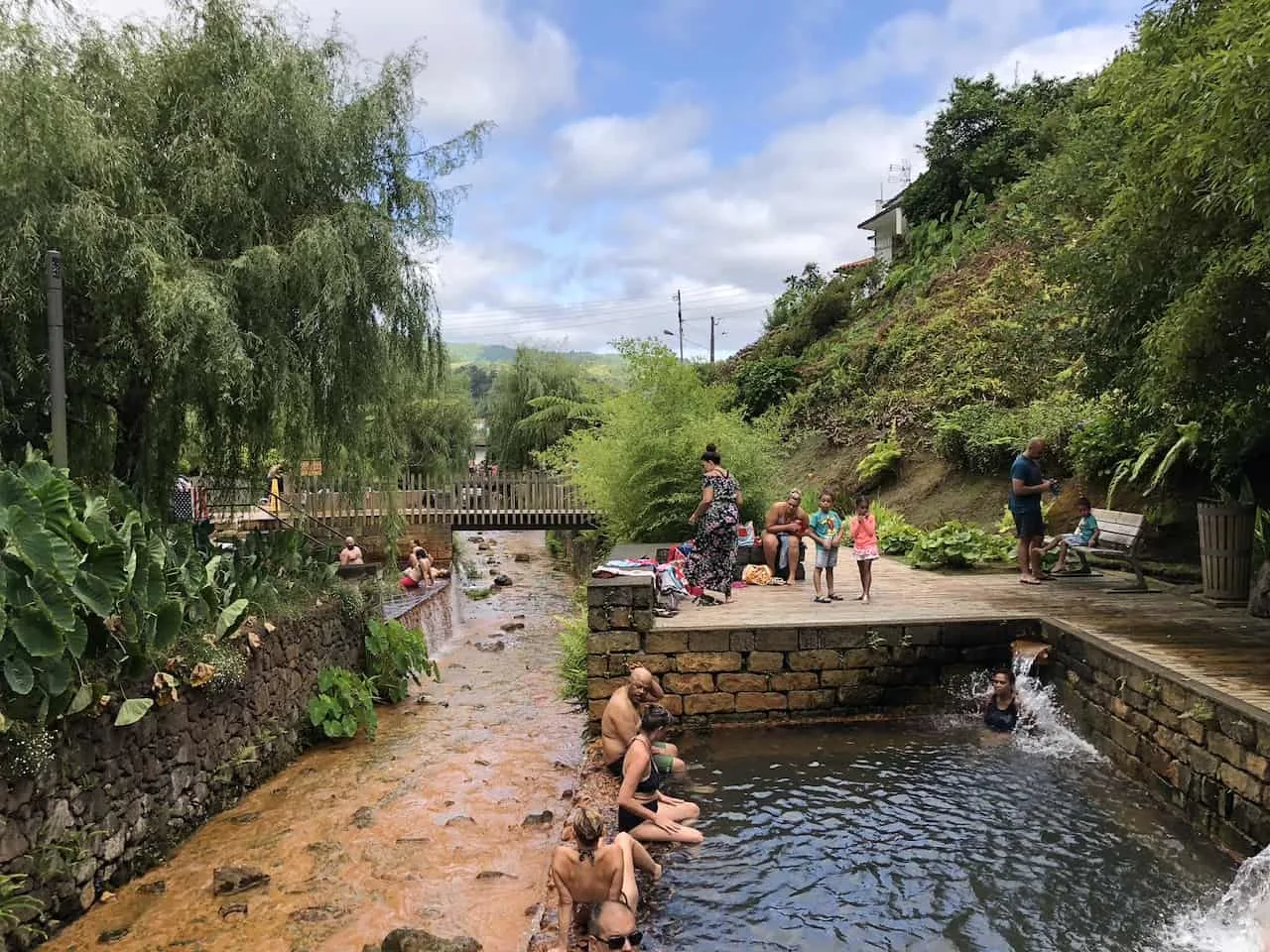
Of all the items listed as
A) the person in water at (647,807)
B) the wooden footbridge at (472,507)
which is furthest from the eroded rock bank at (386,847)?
the wooden footbridge at (472,507)

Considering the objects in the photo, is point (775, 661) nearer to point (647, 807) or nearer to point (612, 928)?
point (647, 807)

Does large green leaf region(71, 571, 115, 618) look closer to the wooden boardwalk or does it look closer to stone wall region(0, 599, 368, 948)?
stone wall region(0, 599, 368, 948)

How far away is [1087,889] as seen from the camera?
193 inches

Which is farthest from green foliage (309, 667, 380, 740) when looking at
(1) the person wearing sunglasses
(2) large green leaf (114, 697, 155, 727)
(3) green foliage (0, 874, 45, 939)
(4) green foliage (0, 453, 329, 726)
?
(1) the person wearing sunglasses

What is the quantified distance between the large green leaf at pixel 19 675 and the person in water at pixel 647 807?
3518 mm

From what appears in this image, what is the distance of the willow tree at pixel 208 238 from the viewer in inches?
283

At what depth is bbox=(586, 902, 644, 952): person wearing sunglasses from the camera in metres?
4.47

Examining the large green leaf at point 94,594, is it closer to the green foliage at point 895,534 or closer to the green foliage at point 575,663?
the green foliage at point 575,663

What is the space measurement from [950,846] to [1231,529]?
17.4ft

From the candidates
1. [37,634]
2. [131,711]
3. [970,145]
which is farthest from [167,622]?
[970,145]

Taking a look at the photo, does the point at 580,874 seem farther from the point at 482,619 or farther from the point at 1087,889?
the point at 482,619

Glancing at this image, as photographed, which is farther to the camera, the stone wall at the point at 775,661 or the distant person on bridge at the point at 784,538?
the distant person on bridge at the point at 784,538

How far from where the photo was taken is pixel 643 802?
5.71 metres

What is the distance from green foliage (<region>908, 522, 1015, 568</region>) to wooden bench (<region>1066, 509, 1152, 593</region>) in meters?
1.25
